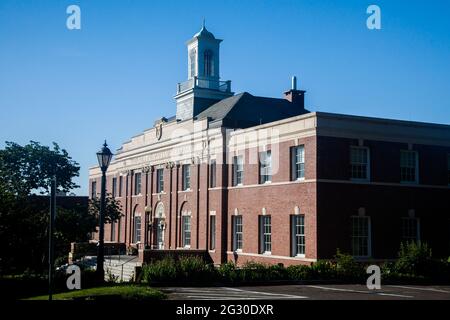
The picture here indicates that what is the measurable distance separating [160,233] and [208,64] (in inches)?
543

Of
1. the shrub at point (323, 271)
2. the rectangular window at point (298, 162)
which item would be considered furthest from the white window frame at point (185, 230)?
the shrub at point (323, 271)

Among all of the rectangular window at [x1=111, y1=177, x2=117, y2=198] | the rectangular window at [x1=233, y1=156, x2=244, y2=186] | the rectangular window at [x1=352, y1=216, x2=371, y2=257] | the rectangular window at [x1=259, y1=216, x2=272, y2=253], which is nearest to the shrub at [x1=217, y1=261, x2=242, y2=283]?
the rectangular window at [x1=352, y1=216, x2=371, y2=257]

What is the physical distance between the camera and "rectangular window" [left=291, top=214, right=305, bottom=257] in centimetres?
3136

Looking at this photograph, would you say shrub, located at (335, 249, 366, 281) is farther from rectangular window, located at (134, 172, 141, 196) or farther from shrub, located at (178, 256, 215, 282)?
rectangular window, located at (134, 172, 141, 196)

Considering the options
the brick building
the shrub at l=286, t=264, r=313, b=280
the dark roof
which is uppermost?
the dark roof

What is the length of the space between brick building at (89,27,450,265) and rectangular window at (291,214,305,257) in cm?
5

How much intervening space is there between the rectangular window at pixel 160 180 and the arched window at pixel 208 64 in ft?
27.6

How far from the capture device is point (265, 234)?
3444 cm

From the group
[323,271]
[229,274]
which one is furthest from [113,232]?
[323,271]

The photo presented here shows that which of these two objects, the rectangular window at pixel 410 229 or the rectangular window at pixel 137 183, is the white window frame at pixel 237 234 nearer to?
the rectangular window at pixel 410 229

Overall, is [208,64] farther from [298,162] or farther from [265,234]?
[298,162]

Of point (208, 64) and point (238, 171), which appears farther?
point (208, 64)
